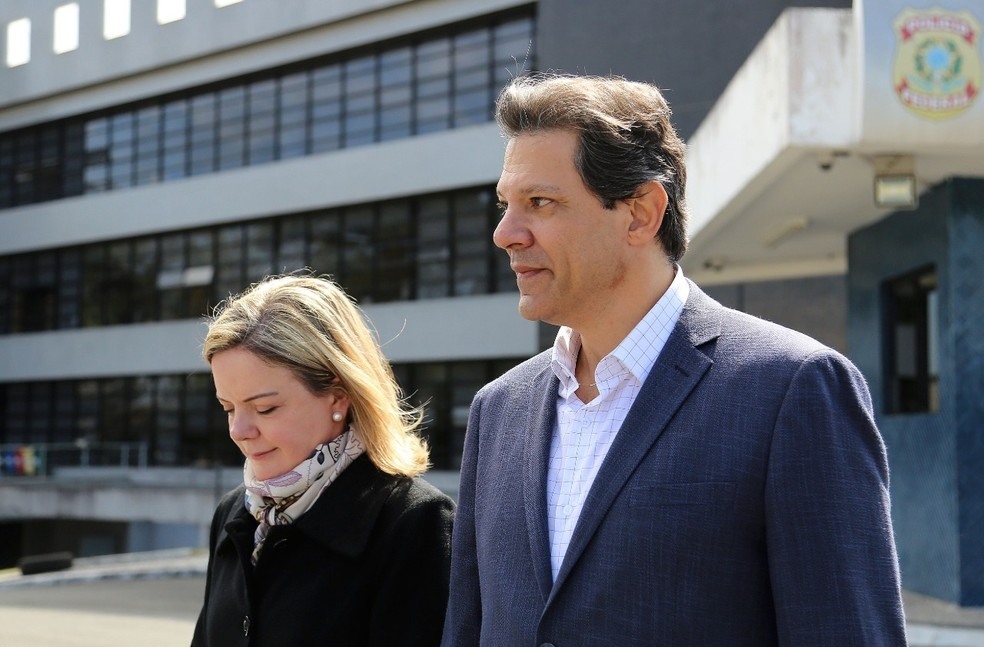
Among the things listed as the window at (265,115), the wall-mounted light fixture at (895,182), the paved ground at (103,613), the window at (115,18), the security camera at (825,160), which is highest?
the window at (115,18)

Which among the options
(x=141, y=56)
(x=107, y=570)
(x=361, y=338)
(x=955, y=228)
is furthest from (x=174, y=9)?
(x=361, y=338)

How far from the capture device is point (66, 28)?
3350 cm

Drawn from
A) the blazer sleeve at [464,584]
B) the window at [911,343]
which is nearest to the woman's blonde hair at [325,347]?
the blazer sleeve at [464,584]

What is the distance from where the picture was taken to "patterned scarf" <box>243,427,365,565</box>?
316 centimetres

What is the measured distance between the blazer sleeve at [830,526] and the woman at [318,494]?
1.23 m

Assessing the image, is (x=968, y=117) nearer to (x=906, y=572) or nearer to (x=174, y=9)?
(x=906, y=572)

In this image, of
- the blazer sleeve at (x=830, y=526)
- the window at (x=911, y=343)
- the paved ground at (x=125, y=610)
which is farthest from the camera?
the window at (x=911, y=343)

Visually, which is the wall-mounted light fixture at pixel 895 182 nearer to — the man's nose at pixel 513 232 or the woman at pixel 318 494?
the woman at pixel 318 494

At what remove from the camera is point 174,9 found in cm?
3088

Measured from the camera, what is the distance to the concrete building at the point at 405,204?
33.4ft

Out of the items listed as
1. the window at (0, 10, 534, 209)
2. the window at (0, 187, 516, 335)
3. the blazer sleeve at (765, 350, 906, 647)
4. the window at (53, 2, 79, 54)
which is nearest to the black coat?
the blazer sleeve at (765, 350, 906, 647)

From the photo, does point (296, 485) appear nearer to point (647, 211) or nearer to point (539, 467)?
point (539, 467)

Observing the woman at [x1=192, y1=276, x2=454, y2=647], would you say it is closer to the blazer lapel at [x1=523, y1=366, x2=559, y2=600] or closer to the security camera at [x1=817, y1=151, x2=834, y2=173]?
the blazer lapel at [x1=523, y1=366, x2=559, y2=600]

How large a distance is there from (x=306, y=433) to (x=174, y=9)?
98.5 ft
